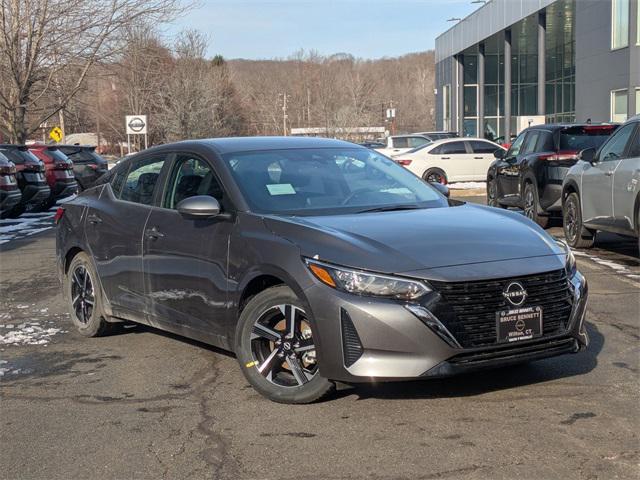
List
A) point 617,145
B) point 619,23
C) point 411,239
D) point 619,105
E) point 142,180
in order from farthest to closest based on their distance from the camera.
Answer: point 619,105, point 619,23, point 617,145, point 142,180, point 411,239

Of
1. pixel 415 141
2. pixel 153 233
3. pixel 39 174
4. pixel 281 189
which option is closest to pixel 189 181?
pixel 153 233

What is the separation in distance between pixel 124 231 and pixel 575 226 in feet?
23.1

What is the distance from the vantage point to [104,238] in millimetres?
6547

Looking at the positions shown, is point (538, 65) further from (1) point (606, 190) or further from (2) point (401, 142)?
(1) point (606, 190)

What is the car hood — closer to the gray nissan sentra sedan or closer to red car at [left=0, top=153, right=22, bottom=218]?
the gray nissan sentra sedan

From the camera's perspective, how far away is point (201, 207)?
529cm

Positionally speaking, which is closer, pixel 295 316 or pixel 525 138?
pixel 295 316

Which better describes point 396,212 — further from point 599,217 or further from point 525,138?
point 525,138

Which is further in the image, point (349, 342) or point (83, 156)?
point (83, 156)

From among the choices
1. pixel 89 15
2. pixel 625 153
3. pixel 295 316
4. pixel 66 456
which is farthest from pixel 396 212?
pixel 89 15

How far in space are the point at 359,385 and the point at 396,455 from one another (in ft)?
3.67

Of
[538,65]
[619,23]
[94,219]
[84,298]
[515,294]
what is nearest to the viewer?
[515,294]

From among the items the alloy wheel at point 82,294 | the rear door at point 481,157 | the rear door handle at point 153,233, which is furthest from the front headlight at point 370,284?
the rear door at point 481,157

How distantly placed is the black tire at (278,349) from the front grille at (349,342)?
266mm
